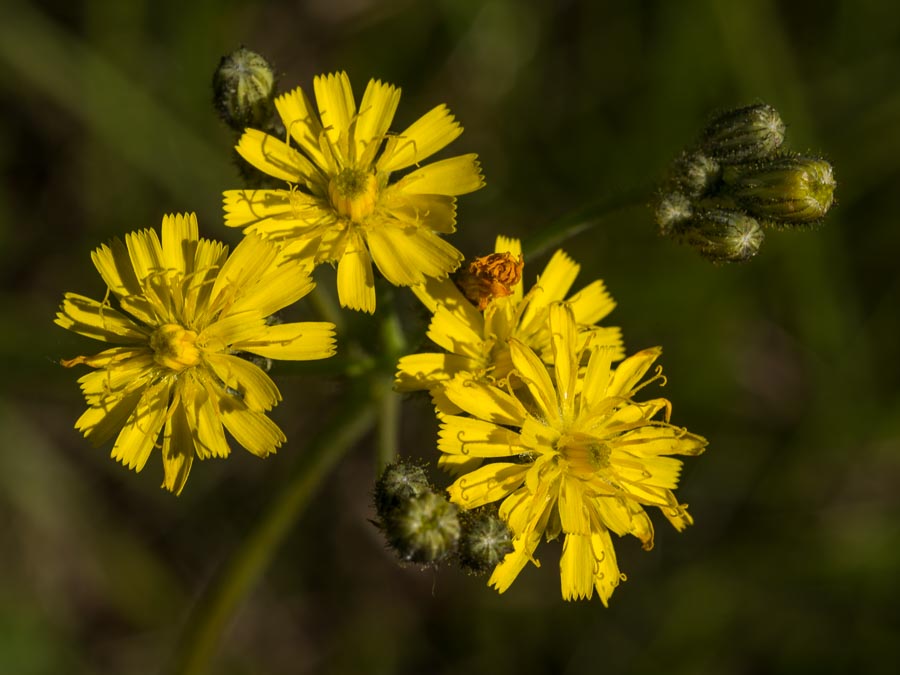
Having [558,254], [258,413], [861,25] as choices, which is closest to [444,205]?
[558,254]

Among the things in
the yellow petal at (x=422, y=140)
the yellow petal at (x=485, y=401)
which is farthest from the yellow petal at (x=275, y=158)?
the yellow petal at (x=485, y=401)

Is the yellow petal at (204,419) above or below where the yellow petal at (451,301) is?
below

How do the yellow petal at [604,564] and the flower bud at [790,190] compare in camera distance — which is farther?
the flower bud at [790,190]

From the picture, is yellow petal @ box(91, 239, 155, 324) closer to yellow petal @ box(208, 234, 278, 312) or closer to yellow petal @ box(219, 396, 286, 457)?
yellow petal @ box(208, 234, 278, 312)

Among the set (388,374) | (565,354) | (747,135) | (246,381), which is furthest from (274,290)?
(747,135)

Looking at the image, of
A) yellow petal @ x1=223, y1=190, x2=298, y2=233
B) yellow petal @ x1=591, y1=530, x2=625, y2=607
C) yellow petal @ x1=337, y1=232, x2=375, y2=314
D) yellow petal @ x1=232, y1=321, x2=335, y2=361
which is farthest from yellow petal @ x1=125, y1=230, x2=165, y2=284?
yellow petal @ x1=591, y1=530, x2=625, y2=607

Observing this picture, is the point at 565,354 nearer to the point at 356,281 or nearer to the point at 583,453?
the point at 583,453

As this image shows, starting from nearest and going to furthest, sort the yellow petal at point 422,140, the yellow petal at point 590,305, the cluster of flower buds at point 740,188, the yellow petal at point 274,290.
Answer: the yellow petal at point 274,290, the cluster of flower buds at point 740,188, the yellow petal at point 422,140, the yellow petal at point 590,305

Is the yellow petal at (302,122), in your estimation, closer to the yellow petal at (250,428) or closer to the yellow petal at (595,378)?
the yellow petal at (250,428)
